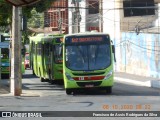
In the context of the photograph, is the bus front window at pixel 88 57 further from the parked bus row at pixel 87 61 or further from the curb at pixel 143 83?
the curb at pixel 143 83

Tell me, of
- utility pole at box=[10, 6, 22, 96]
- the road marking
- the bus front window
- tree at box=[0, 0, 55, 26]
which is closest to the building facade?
the road marking

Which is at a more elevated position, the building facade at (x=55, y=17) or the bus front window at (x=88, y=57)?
the building facade at (x=55, y=17)

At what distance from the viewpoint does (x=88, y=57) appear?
81.5 feet

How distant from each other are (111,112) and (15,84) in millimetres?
9405

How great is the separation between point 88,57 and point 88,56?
5 cm

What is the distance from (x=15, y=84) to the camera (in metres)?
25.0

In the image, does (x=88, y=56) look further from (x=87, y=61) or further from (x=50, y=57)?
(x=50, y=57)

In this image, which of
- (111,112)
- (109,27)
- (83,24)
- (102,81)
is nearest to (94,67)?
(102,81)

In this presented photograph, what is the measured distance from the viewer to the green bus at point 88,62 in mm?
24453

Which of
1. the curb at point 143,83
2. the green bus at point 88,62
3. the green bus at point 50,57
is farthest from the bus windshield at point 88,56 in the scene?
the curb at point 143,83

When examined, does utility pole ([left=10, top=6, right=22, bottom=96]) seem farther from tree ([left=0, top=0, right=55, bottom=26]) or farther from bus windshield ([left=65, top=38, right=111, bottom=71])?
tree ([left=0, top=0, right=55, bottom=26])

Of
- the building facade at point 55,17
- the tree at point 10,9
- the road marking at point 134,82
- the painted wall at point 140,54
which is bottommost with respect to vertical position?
the road marking at point 134,82

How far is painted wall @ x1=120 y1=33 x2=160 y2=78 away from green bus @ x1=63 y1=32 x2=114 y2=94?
538 inches

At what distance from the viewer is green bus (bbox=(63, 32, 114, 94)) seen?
24453 mm
